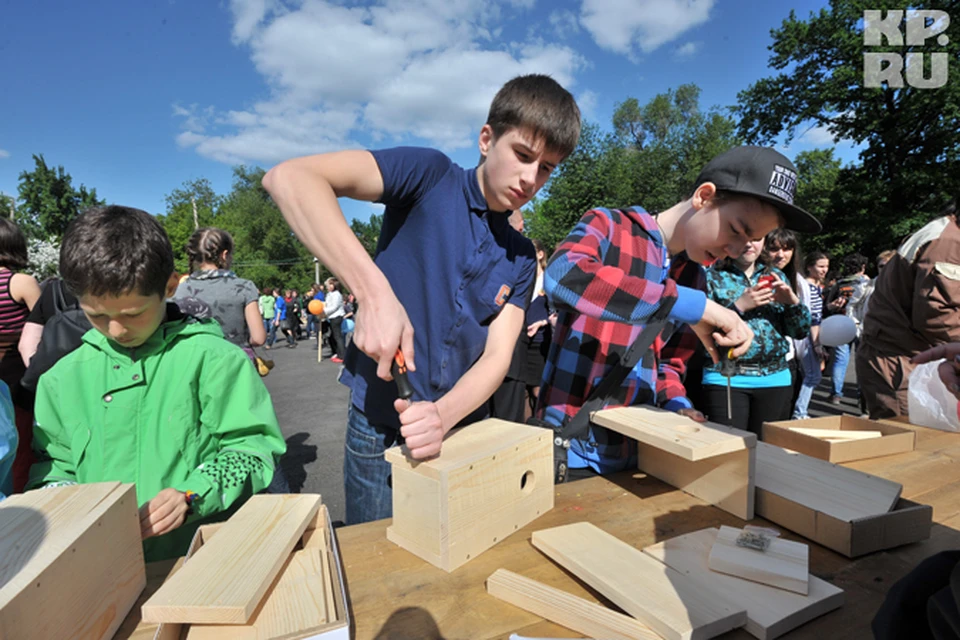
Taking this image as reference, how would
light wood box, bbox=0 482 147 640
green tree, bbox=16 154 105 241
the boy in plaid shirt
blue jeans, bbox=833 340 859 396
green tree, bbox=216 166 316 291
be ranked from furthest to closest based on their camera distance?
green tree, bbox=216 166 316 291 < green tree, bbox=16 154 105 241 < blue jeans, bbox=833 340 859 396 < the boy in plaid shirt < light wood box, bbox=0 482 147 640

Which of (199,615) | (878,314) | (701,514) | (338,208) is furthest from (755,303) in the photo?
(199,615)

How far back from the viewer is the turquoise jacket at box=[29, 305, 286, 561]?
1.32 m

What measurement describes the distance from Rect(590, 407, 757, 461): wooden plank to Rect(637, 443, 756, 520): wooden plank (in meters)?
0.06

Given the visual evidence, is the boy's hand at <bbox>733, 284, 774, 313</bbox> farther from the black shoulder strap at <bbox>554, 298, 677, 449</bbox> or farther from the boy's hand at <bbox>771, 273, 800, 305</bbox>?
the black shoulder strap at <bbox>554, 298, 677, 449</bbox>

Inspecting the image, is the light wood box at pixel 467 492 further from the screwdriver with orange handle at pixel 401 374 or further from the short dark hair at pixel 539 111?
the short dark hair at pixel 539 111

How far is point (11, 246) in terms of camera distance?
2.81 metres

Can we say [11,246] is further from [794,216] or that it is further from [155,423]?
[794,216]

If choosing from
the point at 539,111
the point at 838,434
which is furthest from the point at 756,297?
the point at 539,111

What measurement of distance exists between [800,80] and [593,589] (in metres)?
24.8

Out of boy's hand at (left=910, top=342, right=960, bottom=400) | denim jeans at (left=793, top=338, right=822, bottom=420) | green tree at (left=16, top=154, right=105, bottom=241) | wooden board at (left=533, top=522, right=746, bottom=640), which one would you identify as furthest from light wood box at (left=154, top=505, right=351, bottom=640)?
green tree at (left=16, top=154, right=105, bottom=241)

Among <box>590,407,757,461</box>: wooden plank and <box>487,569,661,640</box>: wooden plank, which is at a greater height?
<box>590,407,757,461</box>: wooden plank

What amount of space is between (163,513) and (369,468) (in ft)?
1.78

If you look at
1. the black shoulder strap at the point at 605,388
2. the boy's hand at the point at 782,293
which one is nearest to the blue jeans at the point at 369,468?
the black shoulder strap at the point at 605,388

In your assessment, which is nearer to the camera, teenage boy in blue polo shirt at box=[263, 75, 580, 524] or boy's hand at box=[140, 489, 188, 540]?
boy's hand at box=[140, 489, 188, 540]
